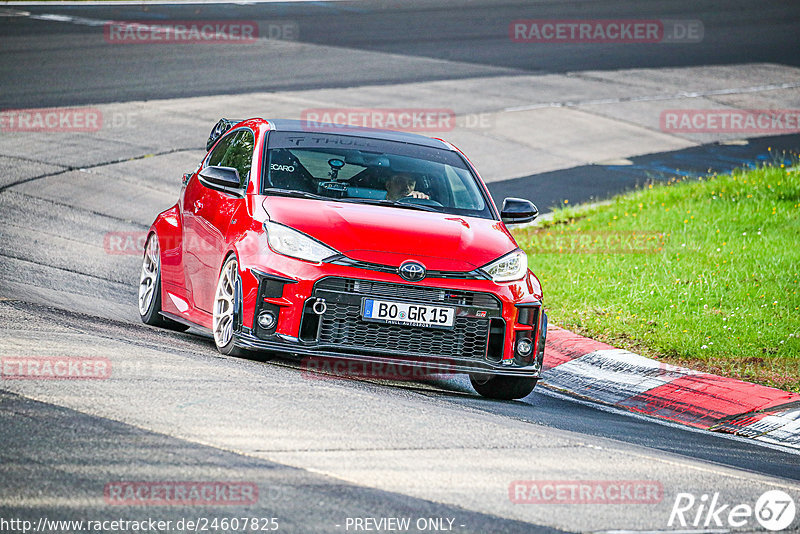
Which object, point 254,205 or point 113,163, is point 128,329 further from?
point 113,163

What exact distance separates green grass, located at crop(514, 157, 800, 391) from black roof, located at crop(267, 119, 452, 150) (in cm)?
230

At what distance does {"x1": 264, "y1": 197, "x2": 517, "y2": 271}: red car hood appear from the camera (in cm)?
731

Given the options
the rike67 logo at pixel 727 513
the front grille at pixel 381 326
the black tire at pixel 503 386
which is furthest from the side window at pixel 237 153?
the rike67 logo at pixel 727 513

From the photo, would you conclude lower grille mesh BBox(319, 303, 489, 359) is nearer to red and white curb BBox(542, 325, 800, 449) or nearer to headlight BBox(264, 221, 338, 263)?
headlight BBox(264, 221, 338, 263)

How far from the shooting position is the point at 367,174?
8453 mm

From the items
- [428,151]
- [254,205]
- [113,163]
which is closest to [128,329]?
[254,205]

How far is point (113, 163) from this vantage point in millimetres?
16359

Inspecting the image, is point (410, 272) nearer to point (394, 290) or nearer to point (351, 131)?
point (394, 290)

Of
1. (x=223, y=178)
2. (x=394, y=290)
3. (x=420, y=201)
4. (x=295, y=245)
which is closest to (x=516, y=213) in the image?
(x=420, y=201)

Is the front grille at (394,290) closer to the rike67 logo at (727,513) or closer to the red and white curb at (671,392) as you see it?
the red and white curb at (671,392)

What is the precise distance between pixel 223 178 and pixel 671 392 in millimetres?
3624

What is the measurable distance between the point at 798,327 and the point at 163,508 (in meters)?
6.93

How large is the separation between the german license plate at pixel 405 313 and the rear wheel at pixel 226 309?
0.87 m

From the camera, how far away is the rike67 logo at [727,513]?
17.1 feet
